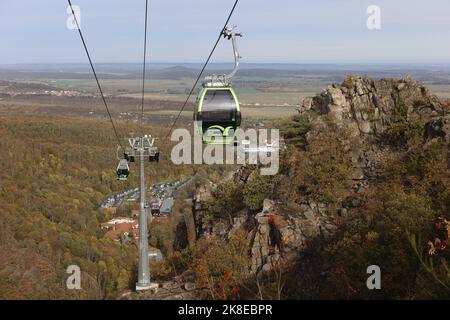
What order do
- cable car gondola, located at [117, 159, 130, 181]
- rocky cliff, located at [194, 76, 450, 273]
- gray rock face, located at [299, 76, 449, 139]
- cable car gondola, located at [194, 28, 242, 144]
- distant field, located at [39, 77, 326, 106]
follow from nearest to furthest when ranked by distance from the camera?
cable car gondola, located at [194, 28, 242, 144]
rocky cliff, located at [194, 76, 450, 273]
cable car gondola, located at [117, 159, 130, 181]
gray rock face, located at [299, 76, 449, 139]
distant field, located at [39, 77, 326, 106]

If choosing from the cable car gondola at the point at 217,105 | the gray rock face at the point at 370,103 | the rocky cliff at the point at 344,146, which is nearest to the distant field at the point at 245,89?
the rocky cliff at the point at 344,146

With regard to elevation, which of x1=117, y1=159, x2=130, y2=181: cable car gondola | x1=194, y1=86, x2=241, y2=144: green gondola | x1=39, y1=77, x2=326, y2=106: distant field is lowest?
x1=117, y1=159, x2=130, y2=181: cable car gondola

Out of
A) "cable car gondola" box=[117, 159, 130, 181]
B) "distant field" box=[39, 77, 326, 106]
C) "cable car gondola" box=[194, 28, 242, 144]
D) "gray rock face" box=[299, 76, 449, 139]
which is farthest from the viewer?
"distant field" box=[39, 77, 326, 106]

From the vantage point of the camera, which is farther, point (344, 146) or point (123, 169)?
point (344, 146)

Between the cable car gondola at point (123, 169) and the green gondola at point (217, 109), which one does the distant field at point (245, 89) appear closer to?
the cable car gondola at point (123, 169)

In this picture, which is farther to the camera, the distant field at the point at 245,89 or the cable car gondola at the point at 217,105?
the distant field at the point at 245,89

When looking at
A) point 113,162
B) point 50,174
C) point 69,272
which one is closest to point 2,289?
point 69,272

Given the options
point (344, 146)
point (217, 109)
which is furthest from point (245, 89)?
point (217, 109)

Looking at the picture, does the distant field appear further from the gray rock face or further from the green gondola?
the green gondola

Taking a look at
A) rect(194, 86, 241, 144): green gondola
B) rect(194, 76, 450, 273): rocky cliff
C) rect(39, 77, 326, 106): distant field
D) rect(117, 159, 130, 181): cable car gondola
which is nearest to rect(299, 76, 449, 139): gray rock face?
rect(194, 76, 450, 273): rocky cliff

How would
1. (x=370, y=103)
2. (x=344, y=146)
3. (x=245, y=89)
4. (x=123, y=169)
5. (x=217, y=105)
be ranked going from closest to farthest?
(x=217, y=105), (x=123, y=169), (x=344, y=146), (x=370, y=103), (x=245, y=89)

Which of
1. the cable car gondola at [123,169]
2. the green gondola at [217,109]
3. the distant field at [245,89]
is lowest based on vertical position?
the cable car gondola at [123,169]

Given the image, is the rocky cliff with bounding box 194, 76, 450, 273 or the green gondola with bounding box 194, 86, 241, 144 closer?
the green gondola with bounding box 194, 86, 241, 144

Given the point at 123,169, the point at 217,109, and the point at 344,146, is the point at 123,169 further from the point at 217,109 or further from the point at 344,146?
the point at 344,146
